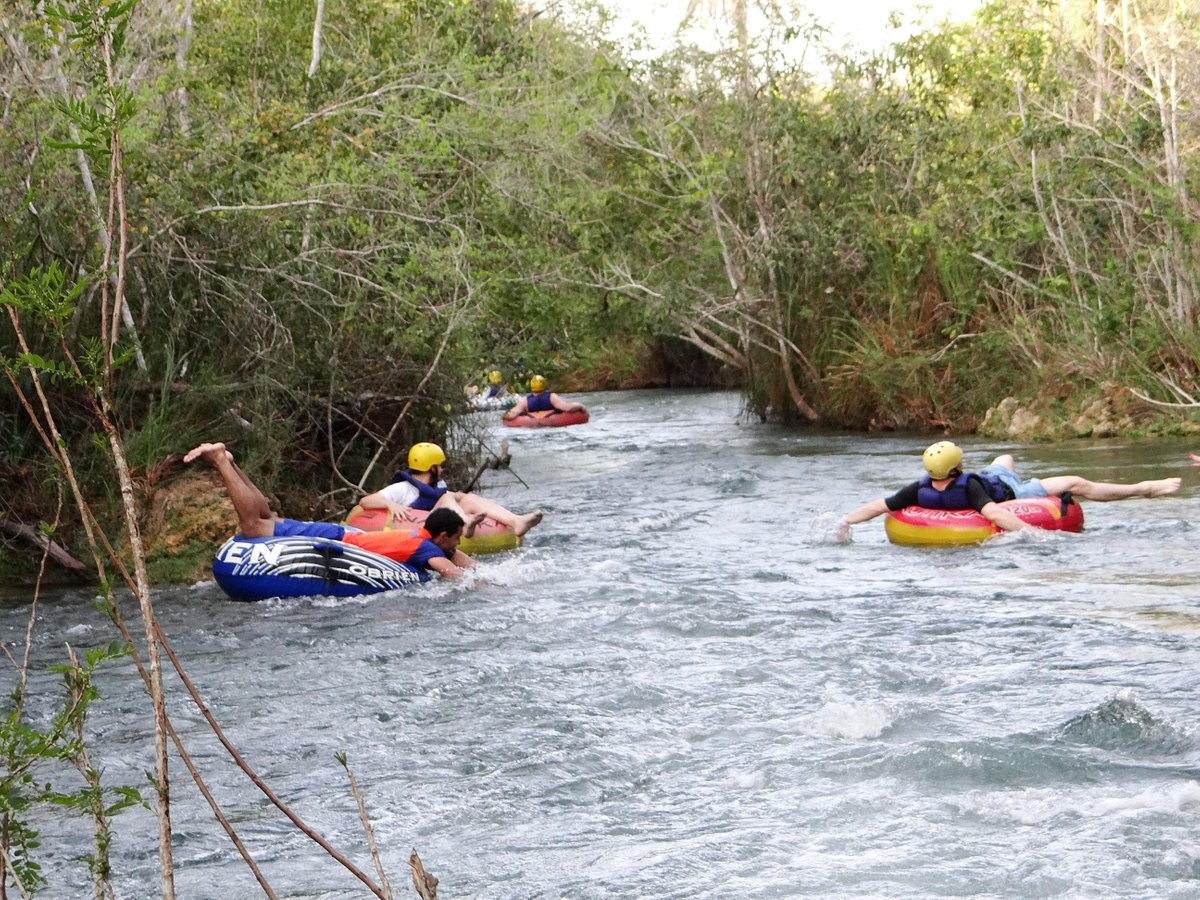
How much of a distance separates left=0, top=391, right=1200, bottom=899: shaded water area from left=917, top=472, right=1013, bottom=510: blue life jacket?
418 mm

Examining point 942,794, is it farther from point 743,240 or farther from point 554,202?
point 743,240

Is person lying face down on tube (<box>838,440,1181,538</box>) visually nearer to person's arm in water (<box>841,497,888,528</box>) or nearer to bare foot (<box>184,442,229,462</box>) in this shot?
person's arm in water (<box>841,497,888,528</box>)

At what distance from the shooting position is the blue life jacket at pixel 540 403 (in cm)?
2631

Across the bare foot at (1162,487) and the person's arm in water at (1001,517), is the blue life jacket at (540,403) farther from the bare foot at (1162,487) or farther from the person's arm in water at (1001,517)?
the person's arm in water at (1001,517)

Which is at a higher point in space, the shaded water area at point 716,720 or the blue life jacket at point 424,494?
the blue life jacket at point 424,494

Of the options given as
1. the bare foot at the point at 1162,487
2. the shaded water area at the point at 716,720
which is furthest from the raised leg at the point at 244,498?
the bare foot at the point at 1162,487

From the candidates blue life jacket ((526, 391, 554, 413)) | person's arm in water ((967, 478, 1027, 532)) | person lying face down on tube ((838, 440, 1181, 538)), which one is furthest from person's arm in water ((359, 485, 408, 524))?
blue life jacket ((526, 391, 554, 413))

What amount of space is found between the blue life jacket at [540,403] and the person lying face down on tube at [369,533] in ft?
47.6

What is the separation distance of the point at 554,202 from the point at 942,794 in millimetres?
9981

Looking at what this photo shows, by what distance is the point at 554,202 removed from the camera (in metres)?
14.8

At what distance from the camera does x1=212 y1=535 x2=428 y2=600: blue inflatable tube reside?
410 inches

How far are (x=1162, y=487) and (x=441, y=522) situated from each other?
227 inches

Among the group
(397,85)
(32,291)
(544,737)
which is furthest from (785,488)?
(32,291)

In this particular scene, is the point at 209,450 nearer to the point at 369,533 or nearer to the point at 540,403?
the point at 369,533
